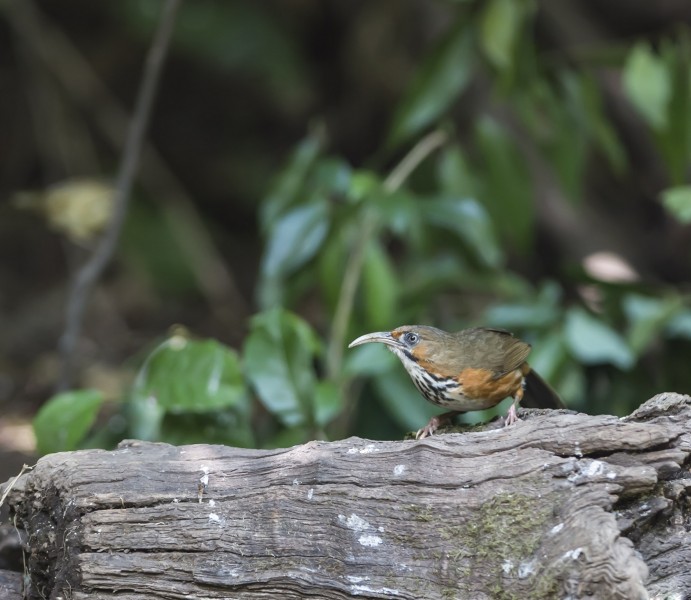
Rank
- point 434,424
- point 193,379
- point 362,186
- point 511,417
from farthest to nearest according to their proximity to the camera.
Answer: point 362,186
point 193,379
point 434,424
point 511,417

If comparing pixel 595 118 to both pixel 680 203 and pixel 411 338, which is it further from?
pixel 411 338

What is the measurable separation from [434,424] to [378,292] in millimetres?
1712

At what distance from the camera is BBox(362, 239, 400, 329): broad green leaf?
16.6 feet

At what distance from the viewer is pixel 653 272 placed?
8406 mm

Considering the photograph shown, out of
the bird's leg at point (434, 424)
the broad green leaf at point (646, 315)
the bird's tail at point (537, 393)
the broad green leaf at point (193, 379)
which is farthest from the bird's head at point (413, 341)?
the broad green leaf at point (646, 315)

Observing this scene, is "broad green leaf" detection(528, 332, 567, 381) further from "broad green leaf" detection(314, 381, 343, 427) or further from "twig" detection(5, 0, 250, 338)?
"twig" detection(5, 0, 250, 338)

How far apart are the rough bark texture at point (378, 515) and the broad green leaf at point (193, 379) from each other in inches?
46.8

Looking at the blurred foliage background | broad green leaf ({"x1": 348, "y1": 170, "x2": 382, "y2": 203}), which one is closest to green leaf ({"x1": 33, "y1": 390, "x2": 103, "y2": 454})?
the blurred foliage background

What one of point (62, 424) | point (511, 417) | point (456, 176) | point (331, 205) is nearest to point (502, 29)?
point (456, 176)

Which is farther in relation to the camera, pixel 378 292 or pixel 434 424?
pixel 378 292

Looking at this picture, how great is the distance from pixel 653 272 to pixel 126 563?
6715 mm

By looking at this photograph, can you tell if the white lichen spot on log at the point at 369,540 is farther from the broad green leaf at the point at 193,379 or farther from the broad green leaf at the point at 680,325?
the broad green leaf at the point at 680,325

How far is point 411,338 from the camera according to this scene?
3.86m

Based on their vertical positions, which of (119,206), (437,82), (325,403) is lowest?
(325,403)
